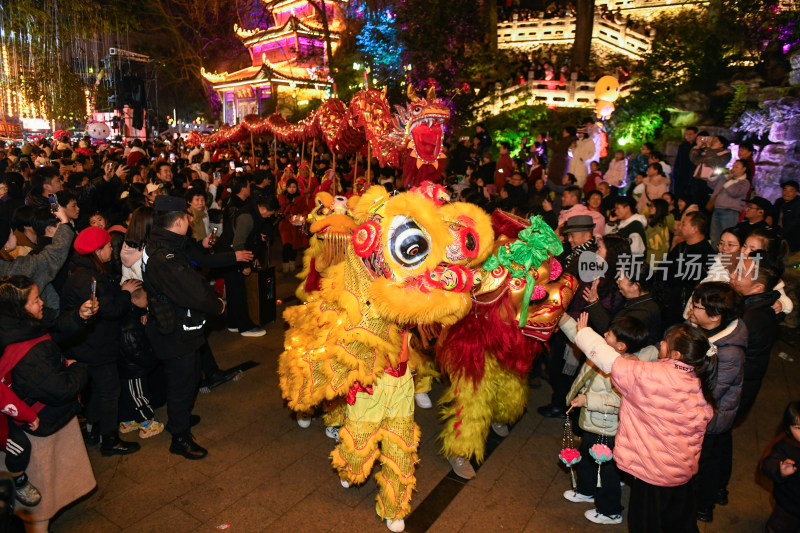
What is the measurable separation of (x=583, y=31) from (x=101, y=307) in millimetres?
16684

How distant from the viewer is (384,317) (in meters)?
2.46

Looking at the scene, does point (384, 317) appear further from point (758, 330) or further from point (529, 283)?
point (758, 330)

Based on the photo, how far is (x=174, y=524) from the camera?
114 inches

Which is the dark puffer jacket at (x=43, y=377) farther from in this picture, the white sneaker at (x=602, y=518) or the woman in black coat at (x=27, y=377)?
the white sneaker at (x=602, y=518)

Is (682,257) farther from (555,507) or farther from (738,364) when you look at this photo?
(555,507)

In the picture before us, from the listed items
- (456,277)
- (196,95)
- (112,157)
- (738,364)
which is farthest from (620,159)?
(196,95)

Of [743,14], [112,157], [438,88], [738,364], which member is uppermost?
[743,14]

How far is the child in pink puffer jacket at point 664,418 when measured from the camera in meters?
2.27

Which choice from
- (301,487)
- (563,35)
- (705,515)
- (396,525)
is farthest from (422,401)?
(563,35)

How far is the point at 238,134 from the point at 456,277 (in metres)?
9.75

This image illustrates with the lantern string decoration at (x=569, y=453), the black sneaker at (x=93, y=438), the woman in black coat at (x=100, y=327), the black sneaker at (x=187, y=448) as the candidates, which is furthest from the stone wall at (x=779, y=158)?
the black sneaker at (x=93, y=438)

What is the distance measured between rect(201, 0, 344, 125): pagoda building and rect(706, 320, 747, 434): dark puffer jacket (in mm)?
21477

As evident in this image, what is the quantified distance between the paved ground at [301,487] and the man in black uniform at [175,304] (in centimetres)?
32

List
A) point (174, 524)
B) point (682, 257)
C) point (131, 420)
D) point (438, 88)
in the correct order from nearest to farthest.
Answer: point (174, 524), point (131, 420), point (682, 257), point (438, 88)
